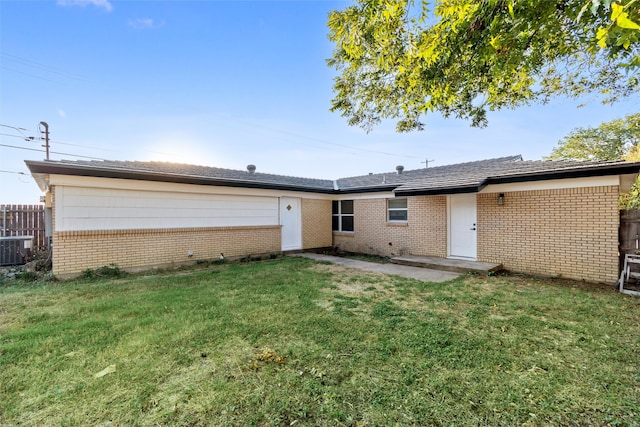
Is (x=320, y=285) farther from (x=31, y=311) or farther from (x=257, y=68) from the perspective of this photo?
(x=257, y=68)

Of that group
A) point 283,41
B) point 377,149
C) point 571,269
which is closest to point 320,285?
point 571,269

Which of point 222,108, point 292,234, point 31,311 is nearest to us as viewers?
point 31,311

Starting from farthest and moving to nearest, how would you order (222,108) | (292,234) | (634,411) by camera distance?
(222,108)
(292,234)
(634,411)

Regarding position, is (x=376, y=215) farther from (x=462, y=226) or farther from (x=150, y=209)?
(x=150, y=209)

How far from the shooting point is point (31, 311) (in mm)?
4535

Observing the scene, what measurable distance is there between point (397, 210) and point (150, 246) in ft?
27.9

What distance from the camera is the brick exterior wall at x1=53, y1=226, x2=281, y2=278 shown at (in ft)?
22.4

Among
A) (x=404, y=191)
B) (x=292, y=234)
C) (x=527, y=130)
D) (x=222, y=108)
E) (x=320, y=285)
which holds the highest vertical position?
(x=222, y=108)

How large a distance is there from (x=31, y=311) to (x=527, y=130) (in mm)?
14585

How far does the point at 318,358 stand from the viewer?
2984 millimetres

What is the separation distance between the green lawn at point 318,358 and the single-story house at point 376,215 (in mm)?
1957

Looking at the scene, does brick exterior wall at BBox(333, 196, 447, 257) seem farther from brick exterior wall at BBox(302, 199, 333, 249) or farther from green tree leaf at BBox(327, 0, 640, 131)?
green tree leaf at BBox(327, 0, 640, 131)

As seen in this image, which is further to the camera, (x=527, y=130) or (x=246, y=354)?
(x=527, y=130)

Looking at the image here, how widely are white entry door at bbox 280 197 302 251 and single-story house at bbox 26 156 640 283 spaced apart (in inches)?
1.7
